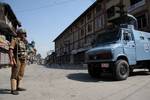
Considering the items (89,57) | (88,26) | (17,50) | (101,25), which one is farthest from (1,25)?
(17,50)

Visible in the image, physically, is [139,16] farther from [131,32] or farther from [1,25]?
[1,25]

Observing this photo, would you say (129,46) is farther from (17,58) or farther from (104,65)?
(17,58)

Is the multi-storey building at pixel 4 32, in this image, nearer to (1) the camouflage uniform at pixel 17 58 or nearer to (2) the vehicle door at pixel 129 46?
(2) the vehicle door at pixel 129 46

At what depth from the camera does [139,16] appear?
24.2m

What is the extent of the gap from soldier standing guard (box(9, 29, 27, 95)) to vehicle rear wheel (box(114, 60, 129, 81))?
4566 millimetres

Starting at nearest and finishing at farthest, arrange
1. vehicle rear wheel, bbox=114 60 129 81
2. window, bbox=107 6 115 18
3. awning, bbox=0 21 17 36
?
vehicle rear wheel, bbox=114 60 129 81 → awning, bbox=0 21 17 36 → window, bbox=107 6 115 18

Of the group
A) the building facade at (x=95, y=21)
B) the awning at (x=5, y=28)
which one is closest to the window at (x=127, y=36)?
the building facade at (x=95, y=21)

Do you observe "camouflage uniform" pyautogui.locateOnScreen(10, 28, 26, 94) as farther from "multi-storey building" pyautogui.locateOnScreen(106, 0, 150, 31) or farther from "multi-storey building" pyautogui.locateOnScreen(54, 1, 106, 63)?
"multi-storey building" pyautogui.locateOnScreen(54, 1, 106, 63)

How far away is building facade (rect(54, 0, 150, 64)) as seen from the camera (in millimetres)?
23734

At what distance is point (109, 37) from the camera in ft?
36.0

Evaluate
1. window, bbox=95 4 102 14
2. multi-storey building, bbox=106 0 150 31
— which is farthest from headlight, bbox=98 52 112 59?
window, bbox=95 4 102 14

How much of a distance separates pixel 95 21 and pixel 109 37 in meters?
26.0

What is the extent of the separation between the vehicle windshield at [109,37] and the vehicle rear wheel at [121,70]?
→ 1.18 metres

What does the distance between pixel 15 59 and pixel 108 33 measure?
5878 mm
